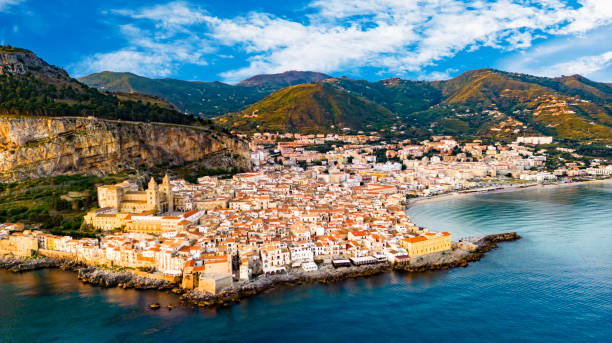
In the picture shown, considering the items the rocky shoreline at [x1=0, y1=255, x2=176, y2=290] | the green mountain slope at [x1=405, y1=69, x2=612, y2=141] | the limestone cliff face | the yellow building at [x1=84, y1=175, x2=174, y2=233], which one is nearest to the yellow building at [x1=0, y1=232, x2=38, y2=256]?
the rocky shoreline at [x1=0, y1=255, x2=176, y2=290]

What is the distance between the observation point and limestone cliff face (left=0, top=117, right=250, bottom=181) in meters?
31.3

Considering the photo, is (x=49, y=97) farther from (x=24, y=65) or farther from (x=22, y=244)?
(x=22, y=244)

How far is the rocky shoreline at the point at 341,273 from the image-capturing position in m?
15.7

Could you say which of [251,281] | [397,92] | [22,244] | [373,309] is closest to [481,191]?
[373,309]

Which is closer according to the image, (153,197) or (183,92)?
(153,197)

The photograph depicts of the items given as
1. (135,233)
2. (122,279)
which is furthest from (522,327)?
(135,233)

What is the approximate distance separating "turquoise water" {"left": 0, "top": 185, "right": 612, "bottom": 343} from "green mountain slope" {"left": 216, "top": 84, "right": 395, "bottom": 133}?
63.7 meters

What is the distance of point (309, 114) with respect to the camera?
89.8 metres

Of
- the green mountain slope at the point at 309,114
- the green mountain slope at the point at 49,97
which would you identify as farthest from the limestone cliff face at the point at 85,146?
the green mountain slope at the point at 309,114

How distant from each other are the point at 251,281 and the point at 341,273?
14.3 ft

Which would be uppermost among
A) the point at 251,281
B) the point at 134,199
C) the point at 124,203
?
the point at 134,199

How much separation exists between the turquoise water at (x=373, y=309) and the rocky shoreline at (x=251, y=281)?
0.48 metres

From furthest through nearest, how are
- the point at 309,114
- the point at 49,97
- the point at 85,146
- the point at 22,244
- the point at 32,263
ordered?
the point at 309,114
the point at 49,97
the point at 85,146
the point at 22,244
the point at 32,263

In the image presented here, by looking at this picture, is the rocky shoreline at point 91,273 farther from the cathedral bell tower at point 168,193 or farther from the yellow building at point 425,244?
the yellow building at point 425,244
